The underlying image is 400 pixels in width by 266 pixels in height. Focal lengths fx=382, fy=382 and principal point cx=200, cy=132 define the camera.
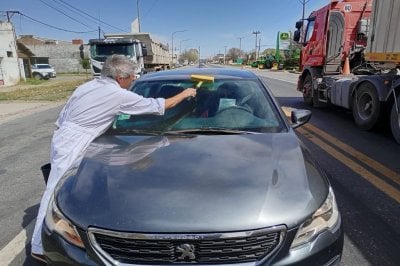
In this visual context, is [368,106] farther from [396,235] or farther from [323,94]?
[396,235]

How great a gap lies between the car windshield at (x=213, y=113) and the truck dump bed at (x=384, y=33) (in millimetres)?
4295

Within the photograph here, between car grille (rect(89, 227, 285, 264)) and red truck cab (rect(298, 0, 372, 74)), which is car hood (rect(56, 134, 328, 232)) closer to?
car grille (rect(89, 227, 285, 264))

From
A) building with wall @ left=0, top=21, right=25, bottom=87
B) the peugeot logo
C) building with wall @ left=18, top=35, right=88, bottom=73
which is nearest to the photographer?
the peugeot logo

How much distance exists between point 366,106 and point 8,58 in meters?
29.7

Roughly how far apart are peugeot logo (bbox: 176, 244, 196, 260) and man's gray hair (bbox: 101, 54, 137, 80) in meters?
1.70

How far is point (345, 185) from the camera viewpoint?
460cm

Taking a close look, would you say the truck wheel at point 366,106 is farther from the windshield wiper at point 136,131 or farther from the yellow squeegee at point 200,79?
the windshield wiper at point 136,131

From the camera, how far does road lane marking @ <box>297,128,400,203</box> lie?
437cm

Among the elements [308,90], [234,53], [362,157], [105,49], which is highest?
[105,49]

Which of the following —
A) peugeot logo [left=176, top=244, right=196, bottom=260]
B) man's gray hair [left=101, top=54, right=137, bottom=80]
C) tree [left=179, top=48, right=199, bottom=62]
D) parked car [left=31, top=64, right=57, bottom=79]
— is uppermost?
man's gray hair [left=101, top=54, right=137, bottom=80]

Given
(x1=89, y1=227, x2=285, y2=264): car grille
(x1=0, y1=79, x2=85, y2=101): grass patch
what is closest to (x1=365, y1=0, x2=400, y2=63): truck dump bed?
(x1=89, y1=227, x2=285, y2=264): car grille

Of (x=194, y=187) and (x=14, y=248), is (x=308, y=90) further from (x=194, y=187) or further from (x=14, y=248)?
(x=194, y=187)

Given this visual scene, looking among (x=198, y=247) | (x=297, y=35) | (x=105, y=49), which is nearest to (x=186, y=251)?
(x=198, y=247)

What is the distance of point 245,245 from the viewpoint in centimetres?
190
